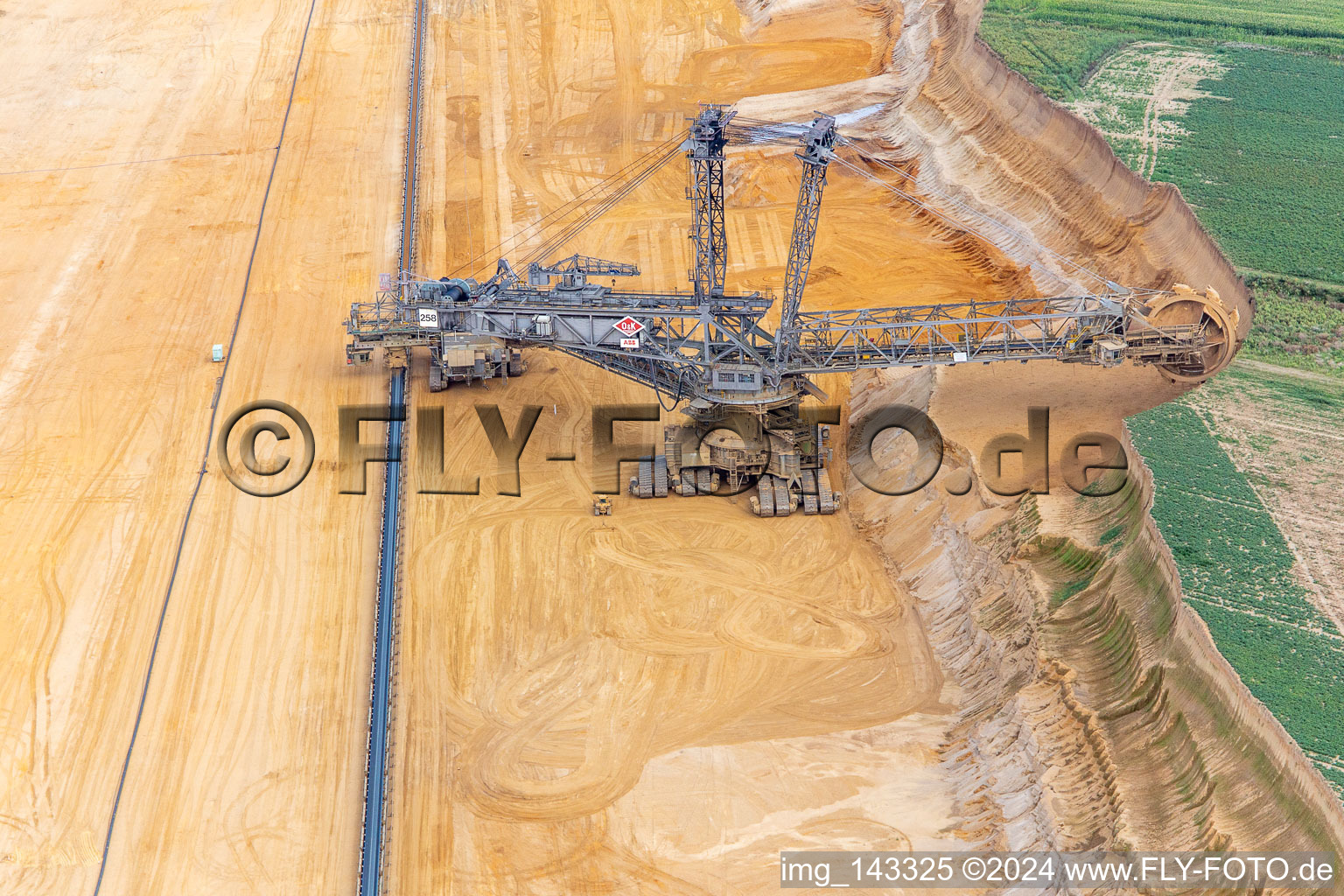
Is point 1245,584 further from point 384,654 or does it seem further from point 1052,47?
point 1052,47

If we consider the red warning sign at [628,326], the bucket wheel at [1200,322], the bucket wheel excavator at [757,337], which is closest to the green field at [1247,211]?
the bucket wheel at [1200,322]

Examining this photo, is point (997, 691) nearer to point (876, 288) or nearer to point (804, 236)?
point (804, 236)

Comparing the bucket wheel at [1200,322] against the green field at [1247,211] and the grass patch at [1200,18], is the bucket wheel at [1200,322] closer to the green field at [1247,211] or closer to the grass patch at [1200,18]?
the green field at [1247,211]

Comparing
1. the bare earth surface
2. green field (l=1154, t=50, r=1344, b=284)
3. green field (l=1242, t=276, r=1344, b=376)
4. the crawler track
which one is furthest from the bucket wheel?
the crawler track

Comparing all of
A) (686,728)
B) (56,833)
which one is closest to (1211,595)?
(686,728)

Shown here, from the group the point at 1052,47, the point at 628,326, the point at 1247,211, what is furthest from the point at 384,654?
the point at 1052,47
